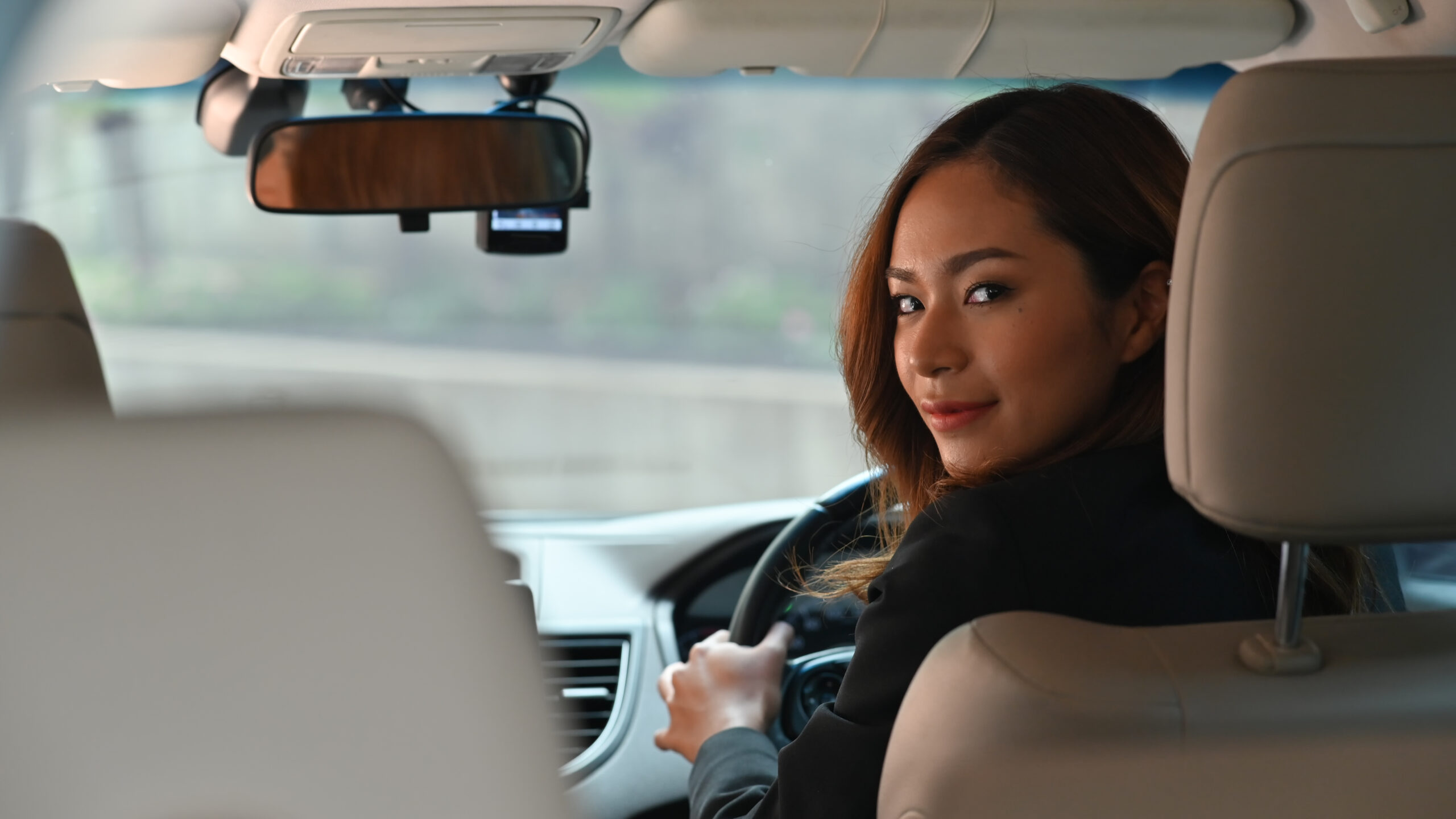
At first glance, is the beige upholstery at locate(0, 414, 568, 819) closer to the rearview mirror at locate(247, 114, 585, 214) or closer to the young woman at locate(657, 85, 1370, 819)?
the young woman at locate(657, 85, 1370, 819)

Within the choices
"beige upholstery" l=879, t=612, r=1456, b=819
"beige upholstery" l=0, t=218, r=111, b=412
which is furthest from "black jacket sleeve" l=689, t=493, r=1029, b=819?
"beige upholstery" l=0, t=218, r=111, b=412

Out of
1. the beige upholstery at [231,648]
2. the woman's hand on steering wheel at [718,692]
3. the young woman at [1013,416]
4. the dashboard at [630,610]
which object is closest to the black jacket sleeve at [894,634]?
the young woman at [1013,416]

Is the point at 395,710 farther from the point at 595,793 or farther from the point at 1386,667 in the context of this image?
the point at 595,793

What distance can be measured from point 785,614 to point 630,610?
0.58 metres

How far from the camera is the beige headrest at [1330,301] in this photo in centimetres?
102

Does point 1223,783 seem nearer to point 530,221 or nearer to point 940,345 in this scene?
point 940,345

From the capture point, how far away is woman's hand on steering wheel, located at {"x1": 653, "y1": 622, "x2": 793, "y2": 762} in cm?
206

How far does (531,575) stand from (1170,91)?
177 centimetres

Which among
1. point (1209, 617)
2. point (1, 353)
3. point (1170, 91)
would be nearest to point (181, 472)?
point (1, 353)

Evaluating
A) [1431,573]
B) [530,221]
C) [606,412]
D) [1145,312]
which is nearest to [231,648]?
[1145,312]

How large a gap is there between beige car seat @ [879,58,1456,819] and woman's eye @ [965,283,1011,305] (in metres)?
0.57

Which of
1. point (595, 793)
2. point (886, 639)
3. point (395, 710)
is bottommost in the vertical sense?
point (595, 793)

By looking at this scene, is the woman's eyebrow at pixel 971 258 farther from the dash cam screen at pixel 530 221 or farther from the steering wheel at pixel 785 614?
the dash cam screen at pixel 530 221

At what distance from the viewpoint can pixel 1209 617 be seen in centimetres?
140
